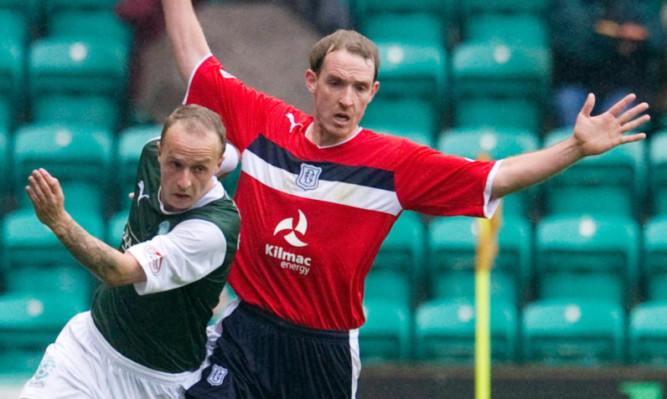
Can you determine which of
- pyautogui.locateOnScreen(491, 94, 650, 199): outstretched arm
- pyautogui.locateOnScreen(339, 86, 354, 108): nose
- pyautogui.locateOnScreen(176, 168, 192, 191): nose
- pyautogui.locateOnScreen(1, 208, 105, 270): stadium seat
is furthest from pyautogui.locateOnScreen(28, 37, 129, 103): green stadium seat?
pyautogui.locateOnScreen(491, 94, 650, 199): outstretched arm

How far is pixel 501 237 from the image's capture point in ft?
24.7

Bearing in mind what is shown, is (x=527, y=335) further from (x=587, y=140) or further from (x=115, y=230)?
(x=587, y=140)

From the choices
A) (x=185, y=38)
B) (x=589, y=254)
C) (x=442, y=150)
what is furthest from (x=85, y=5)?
(x=185, y=38)

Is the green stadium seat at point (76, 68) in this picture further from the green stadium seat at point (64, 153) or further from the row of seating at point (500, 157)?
the green stadium seat at point (64, 153)

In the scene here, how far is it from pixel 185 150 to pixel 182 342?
30.7 inches

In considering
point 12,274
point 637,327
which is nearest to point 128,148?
point 12,274

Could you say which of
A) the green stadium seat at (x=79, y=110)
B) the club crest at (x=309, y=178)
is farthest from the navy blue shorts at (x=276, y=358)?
the green stadium seat at (x=79, y=110)

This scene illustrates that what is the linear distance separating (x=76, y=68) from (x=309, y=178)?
4408 millimetres

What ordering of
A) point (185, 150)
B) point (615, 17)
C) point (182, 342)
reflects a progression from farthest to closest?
1. point (615, 17)
2. point (182, 342)
3. point (185, 150)

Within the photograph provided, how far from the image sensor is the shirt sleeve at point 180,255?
4234 mm

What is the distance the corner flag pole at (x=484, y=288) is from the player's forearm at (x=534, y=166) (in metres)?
2.35

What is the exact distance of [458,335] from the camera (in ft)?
23.8

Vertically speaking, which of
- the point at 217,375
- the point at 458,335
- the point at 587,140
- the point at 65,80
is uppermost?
the point at 65,80

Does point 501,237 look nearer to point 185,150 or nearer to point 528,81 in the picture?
point 528,81
